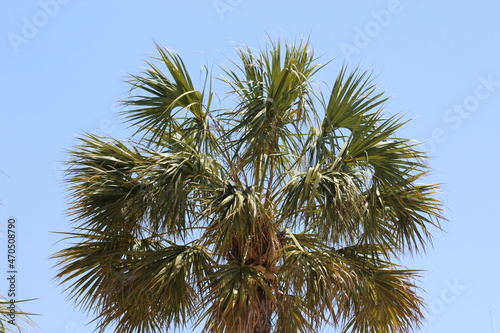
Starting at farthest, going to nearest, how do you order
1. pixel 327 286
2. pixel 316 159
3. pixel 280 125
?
pixel 280 125
pixel 316 159
pixel 327 286

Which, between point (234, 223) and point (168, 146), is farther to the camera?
point (168, 146)

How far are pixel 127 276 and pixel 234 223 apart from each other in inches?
50.2

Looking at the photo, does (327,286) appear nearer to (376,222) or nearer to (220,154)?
(376,222)

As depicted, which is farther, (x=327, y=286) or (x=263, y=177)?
(x=263, y=177)

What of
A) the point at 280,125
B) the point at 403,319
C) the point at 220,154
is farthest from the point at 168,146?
the point at 403,319

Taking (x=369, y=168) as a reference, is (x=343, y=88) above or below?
above

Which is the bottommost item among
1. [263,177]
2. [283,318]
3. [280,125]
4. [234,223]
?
[283,318]

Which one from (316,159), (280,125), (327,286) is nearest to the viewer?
(327,286)

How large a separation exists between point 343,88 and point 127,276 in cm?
306

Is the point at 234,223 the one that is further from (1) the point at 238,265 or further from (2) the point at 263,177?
(2) the point at 263,177

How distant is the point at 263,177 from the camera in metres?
8.66

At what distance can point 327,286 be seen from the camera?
754 cm

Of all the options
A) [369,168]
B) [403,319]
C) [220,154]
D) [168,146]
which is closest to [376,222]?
[369,168]

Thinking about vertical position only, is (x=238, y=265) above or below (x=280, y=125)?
below
